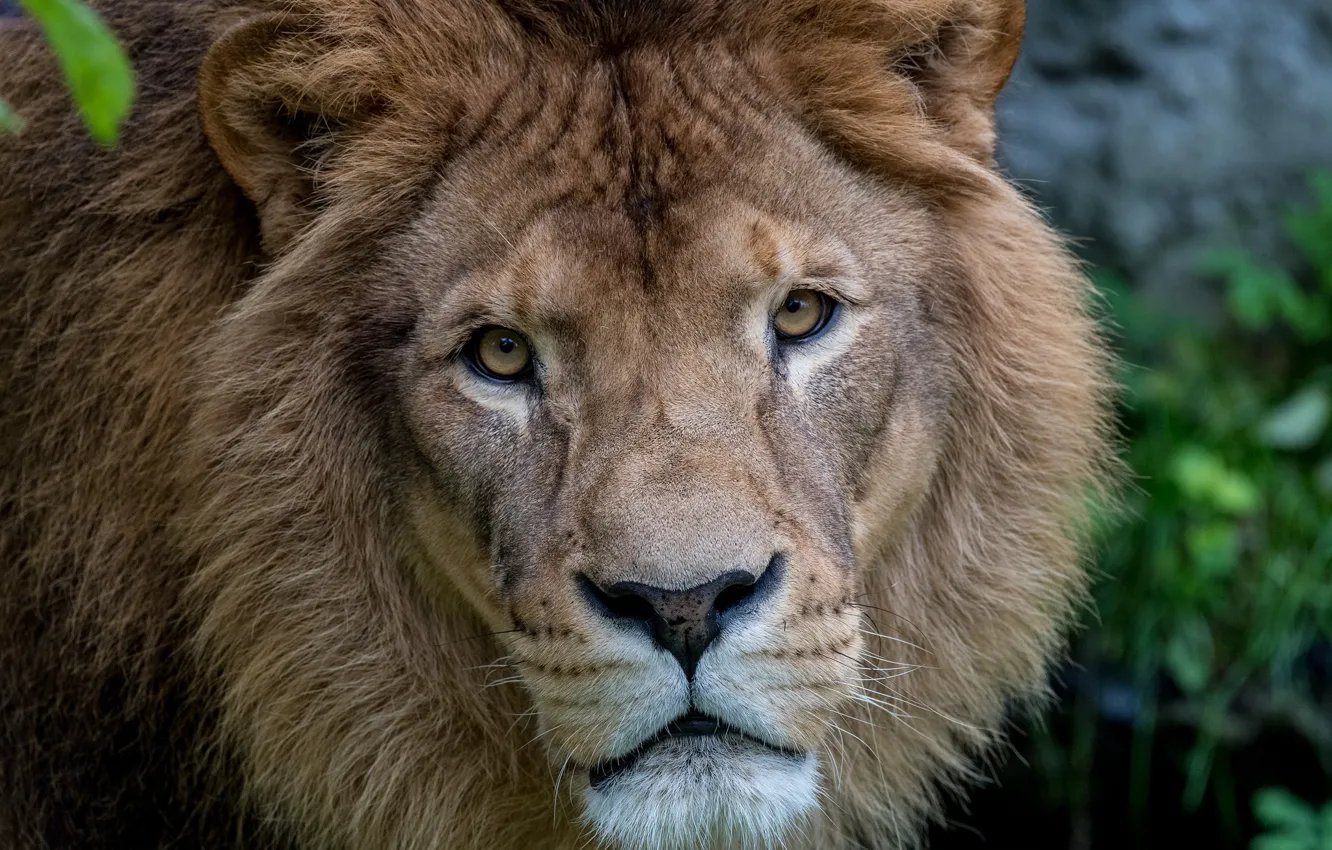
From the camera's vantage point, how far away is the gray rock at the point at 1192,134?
20.8ft

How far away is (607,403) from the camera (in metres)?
2.76

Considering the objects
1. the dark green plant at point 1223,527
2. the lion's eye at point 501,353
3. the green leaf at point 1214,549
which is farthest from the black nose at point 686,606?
the green leaf at point 1214,549

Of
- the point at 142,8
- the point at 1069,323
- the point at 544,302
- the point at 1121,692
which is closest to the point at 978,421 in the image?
the point at 1069,323

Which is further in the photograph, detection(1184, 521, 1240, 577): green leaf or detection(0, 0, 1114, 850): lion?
detection(1184, 521, 1240, 577): green leaf

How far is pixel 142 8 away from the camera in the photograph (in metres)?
3.15

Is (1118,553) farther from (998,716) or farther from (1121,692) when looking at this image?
(998,716)

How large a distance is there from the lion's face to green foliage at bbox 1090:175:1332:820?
107 inches

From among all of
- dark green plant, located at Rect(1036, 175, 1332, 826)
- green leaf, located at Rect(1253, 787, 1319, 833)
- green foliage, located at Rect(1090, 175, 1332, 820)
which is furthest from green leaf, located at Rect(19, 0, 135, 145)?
green foliage, located at Rect(1090, 175, 1332, 820)

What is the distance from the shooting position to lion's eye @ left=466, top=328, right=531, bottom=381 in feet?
9.37

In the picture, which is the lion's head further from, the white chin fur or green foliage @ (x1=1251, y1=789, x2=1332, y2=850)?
green foliage @ (x1=1251, y1=789, x2=1332, y2=850)

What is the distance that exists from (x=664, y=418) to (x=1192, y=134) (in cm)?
437

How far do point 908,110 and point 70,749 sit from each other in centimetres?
213

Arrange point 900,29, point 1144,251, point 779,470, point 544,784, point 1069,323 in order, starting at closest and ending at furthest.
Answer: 1. point 779,470
2. point 900,29
3. point 544,784
4. point 1069,323
5. point 1144,251

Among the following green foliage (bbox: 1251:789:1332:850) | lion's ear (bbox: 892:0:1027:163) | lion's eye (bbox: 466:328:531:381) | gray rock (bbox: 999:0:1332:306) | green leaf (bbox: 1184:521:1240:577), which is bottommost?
green foliage (bbox: 1251:789:1332:850)
